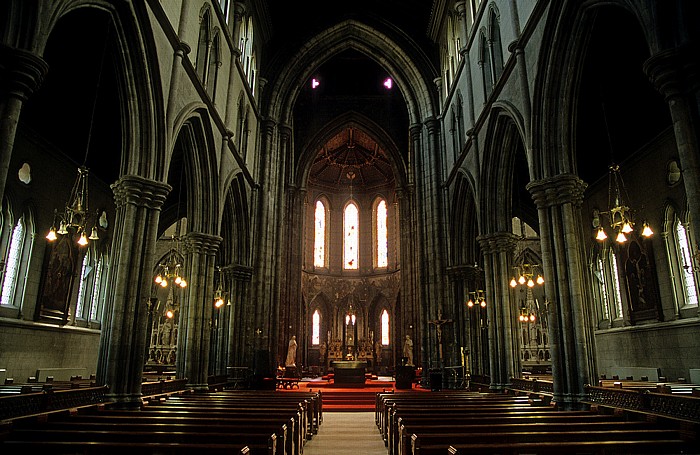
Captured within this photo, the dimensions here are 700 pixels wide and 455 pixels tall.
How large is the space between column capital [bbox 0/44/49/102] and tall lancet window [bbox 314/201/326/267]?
115 ft

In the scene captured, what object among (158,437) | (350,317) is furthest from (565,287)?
(350,317)

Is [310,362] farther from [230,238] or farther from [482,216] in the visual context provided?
[482,216]

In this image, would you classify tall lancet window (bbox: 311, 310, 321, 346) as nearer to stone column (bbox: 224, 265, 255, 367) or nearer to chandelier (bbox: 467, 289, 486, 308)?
stone column (bbox: 224, 265, 255, 367)

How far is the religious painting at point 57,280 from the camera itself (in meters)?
18.9

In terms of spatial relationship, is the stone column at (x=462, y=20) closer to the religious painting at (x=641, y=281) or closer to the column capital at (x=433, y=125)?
the column capital at (x=433, y=125)

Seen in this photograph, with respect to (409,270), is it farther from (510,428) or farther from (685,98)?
(510,428)

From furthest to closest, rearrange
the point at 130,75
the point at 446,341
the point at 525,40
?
the point at 446,341 → the point at 525,40 → the point at 130,75

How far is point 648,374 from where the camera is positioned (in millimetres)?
18375

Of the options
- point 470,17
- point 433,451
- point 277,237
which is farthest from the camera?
point 277,237

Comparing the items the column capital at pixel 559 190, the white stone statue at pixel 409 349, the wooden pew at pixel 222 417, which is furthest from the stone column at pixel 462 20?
the white stone statue at pixel 409 349

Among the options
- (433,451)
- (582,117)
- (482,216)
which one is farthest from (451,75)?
(433,451)

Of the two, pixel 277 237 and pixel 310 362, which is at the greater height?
pixel 277 237

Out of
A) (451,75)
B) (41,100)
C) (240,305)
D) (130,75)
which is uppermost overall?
(451,75)

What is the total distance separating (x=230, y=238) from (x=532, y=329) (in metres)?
19.8
